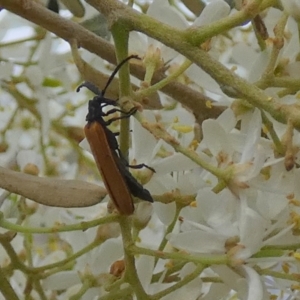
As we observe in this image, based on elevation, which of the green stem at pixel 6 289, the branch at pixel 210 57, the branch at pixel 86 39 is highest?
the branch at pixel 86 39

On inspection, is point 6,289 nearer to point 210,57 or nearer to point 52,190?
point 52,190

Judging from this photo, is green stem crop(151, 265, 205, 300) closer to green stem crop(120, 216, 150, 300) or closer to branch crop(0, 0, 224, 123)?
green stem crop(120, 216, 150, 300)

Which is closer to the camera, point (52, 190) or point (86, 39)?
point (52, 190)

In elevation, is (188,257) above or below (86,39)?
below

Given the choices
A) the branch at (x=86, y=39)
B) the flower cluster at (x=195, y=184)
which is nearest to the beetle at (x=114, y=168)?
the flower cluster at (x=195, y=184)

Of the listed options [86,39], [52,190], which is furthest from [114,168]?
[86,39]

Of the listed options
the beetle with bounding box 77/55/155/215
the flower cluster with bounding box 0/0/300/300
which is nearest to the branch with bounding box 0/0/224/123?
the flower cluster with bounding box 0/0/300/300

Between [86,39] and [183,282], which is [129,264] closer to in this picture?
[183,282]

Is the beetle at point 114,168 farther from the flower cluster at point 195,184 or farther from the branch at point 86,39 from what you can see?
the branch at point 86,39

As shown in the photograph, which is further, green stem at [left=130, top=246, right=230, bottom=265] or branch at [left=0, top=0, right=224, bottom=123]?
branch at [left=0, top=0, right=224, bottom=123]

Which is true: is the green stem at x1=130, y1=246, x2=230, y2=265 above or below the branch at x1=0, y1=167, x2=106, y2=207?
below

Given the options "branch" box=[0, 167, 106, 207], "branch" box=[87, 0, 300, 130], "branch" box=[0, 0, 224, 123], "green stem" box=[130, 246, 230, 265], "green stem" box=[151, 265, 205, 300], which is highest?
"branch" box=[0, 0, 224, 123]
